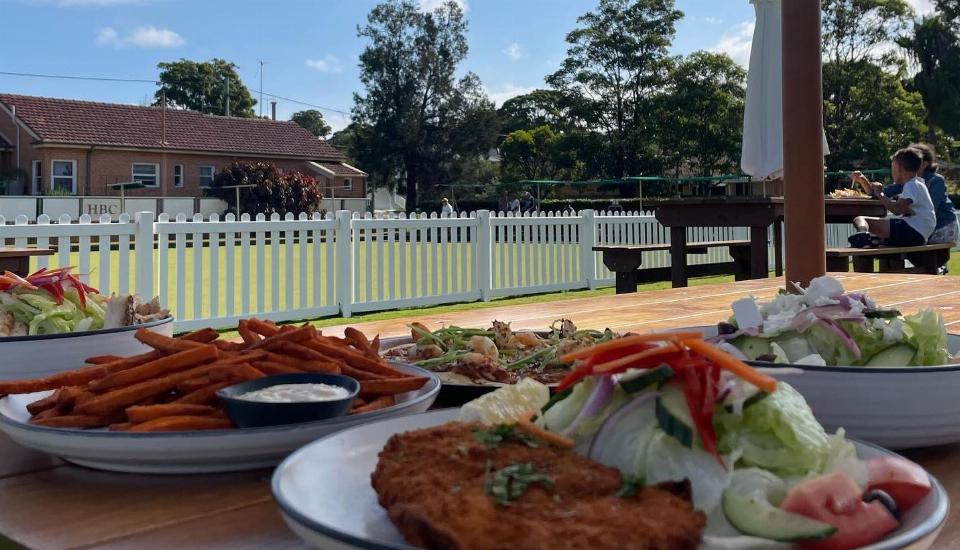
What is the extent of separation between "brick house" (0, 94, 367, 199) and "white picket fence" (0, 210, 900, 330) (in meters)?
27.9

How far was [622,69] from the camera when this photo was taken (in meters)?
52.0

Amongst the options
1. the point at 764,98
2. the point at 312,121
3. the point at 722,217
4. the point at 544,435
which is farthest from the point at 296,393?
the point at 312,121

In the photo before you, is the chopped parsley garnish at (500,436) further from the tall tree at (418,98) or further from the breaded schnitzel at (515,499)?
the tall tree at (418,98)

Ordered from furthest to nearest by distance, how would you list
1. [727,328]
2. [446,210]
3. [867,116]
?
[867,116]
[446,210]
[727,328]

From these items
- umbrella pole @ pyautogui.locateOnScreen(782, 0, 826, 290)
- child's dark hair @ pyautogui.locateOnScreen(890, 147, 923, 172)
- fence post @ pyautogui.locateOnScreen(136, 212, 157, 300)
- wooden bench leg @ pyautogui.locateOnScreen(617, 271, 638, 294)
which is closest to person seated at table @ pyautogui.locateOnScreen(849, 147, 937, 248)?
child's dark hair @ pyautogui.locateOnScreen(890, 147, 923, 172)

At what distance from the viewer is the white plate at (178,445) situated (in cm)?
96

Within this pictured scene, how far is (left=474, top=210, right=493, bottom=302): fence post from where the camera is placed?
38.8 feet

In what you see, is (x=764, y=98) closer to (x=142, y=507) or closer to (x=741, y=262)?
(x=741, y=262)

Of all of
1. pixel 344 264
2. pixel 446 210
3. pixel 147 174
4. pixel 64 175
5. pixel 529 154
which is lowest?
pixel 344 264

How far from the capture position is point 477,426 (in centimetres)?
84

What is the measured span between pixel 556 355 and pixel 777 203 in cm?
764

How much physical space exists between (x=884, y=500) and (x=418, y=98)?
54.6m

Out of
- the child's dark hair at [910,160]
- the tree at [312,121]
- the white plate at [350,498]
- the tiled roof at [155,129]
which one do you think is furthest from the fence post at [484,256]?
the tree at [312,121]

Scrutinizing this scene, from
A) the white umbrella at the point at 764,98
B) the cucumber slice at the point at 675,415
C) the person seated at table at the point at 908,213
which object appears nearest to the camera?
the cucumber slice at the point at 675,415
